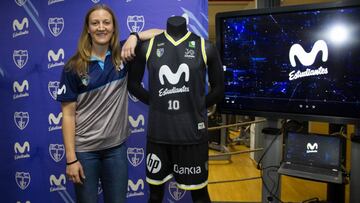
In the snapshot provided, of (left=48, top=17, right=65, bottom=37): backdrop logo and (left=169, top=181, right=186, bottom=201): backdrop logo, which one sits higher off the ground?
(left=48, top=17, right=65, bottom=37): backdrop logo

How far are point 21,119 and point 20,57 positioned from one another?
19.4 inches

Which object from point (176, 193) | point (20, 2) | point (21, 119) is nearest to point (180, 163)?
point (176, 193)

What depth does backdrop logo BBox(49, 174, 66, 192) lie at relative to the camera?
262cm

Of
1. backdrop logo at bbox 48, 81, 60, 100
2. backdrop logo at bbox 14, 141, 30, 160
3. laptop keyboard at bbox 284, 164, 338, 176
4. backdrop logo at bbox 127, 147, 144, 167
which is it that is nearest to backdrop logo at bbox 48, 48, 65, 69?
backdrop logo at bbox 48, 81, 60, 100

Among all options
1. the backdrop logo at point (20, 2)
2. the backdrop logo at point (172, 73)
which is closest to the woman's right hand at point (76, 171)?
the backdrop logo at point (172, 73)

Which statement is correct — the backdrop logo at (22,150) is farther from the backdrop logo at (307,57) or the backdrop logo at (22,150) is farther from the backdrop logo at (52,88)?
the backdrop logo at (307,57)

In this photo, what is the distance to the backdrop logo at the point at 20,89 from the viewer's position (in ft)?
8.50

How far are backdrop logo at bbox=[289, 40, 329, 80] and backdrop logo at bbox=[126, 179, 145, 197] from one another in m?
1.38

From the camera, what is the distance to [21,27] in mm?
2570

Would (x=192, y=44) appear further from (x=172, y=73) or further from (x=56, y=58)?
(x=56, y=58)

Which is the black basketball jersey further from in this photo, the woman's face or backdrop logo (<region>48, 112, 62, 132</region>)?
backdrop logo (<region>48, 112, 62, 132</region>)

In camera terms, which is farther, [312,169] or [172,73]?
[312,169]

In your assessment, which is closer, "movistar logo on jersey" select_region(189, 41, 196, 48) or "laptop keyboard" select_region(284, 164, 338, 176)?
"movistar logo on jersey" select_region(189, 41, 196, 48)

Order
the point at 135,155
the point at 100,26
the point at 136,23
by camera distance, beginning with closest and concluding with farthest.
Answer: the point at 100,26, the point at 136,23, the point at 135,155
